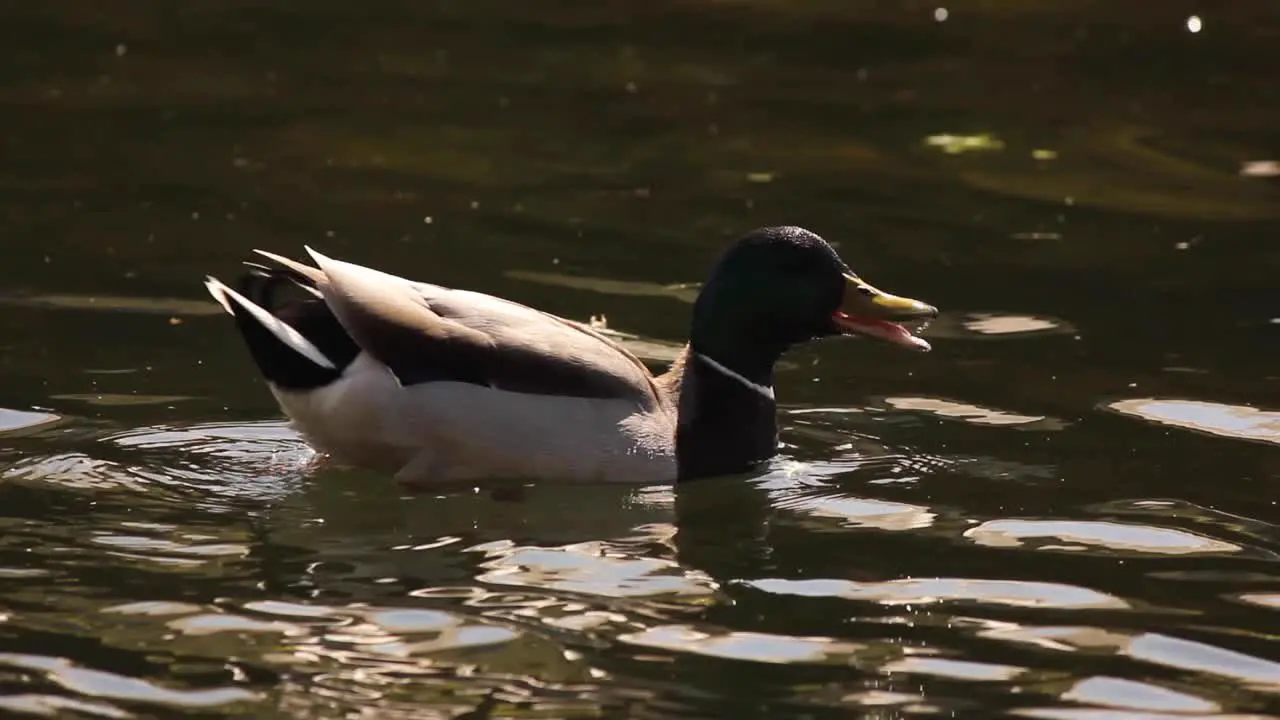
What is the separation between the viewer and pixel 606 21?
16672 mm

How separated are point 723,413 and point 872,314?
27.4 inches

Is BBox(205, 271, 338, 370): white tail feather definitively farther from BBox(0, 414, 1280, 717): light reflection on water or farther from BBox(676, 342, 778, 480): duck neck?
BBox(676, 342, 778, 480): duck neck

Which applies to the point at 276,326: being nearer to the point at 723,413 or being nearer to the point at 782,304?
the point at 723,413

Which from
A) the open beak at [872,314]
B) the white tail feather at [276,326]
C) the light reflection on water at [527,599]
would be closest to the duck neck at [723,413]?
the light reflection on water at [527,599]

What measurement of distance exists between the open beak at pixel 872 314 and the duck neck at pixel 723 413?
0.33 m

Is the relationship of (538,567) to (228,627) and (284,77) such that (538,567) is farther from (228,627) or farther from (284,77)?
(284,77)

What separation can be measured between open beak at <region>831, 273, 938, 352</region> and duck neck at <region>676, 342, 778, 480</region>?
33 centimetres

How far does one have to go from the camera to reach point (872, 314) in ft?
28.2

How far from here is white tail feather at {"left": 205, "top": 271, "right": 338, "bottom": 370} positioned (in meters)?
7.84

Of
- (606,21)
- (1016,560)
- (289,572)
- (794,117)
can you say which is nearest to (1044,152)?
(794,117)

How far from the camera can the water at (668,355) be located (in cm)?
630

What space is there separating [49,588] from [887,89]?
9420mm

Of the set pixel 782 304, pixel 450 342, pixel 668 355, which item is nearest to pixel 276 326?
pixel 450 342

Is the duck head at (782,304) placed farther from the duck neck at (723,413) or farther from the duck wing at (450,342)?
the duck wing at (450,342)
